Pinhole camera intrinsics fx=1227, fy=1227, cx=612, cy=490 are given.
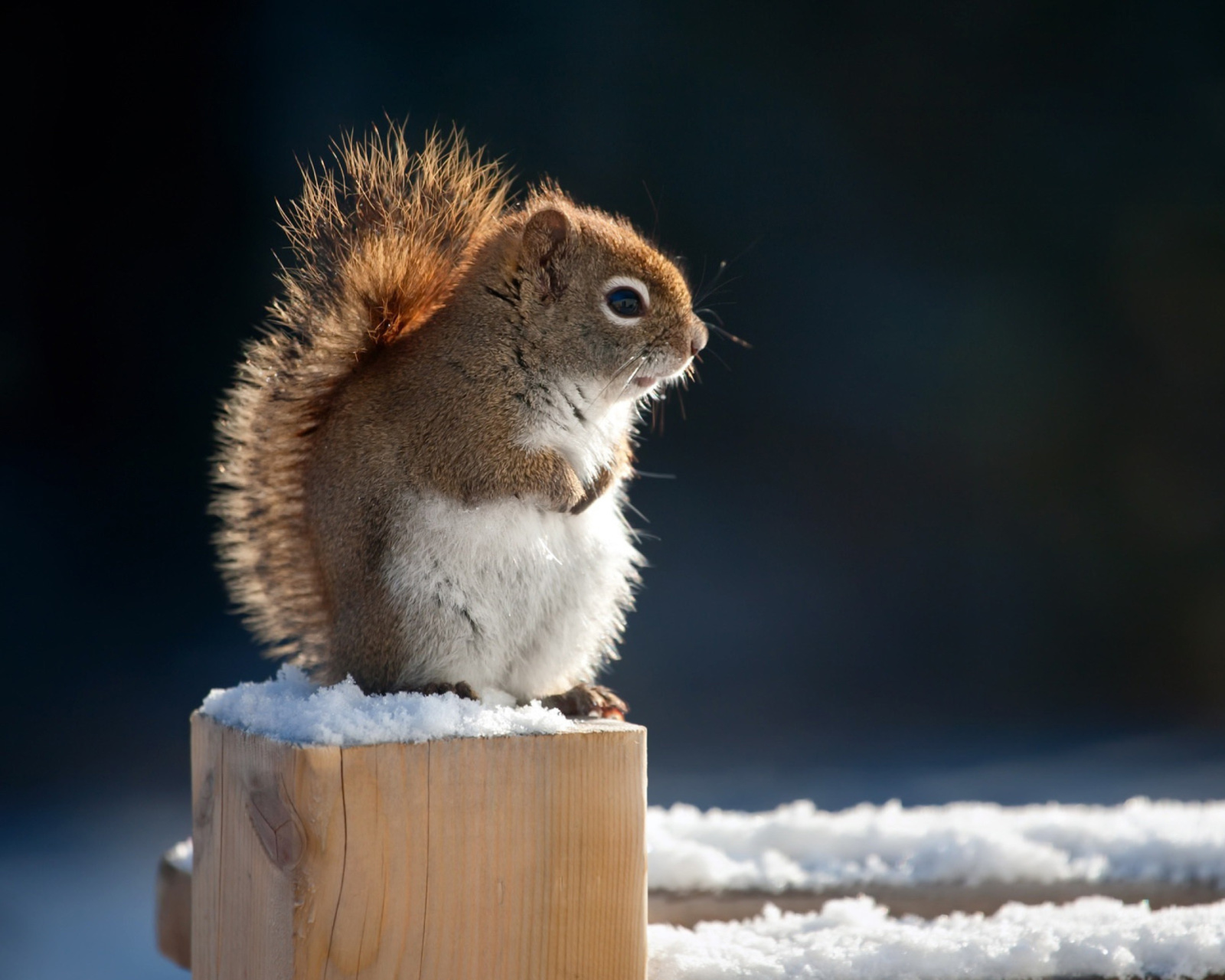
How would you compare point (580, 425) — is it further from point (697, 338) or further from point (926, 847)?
point (926, 847)

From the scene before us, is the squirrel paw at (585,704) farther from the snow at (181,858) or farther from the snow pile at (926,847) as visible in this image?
the snow at (181,858)

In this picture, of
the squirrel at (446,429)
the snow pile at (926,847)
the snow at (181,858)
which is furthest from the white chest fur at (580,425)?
the snow at (181,858)

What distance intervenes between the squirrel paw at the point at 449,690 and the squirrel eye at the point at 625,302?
404 millimetres

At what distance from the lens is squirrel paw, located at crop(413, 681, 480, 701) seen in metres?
1.17

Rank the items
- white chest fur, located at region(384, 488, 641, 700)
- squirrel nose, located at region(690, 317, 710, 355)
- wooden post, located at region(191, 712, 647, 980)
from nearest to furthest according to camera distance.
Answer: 1. wooden post, located at region(191, 712, 647, 980)
2. white chest fur, located at region(384, 488, 641, 700)
3. squirrel nose, located at region(690, 317, 710, 355)

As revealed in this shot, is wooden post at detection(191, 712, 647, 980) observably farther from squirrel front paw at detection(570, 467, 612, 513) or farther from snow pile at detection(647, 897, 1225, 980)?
squirrel front paw at detection(570, 467, 612, 513)

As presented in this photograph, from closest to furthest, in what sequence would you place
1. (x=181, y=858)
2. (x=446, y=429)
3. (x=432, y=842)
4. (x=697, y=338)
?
(x=432, y=842), (x=446, y=429), (x=697, y=338), (x=181, y=858)

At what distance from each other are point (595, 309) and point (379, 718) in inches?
18.3

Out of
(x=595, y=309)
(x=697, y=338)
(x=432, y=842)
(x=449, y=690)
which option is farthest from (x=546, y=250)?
(x=432, y=842)

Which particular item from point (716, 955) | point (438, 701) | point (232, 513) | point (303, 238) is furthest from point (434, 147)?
point (716, 955)

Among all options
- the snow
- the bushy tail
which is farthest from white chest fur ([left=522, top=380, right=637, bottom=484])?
the snow

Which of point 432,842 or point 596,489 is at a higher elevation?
point 596,489

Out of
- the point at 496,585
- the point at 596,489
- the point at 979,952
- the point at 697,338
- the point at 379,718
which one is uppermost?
the point at 697,338

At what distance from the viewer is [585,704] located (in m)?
1.30
